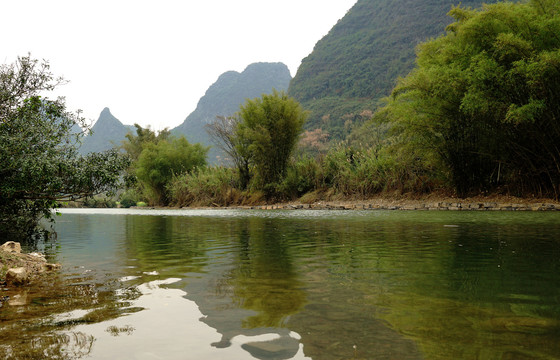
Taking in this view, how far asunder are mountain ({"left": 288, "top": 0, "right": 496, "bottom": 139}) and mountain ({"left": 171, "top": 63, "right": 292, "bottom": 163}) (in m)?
48.3

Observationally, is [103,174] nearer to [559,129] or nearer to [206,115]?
[559,129]

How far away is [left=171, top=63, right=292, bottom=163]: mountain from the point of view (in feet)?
522

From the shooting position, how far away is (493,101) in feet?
50.4

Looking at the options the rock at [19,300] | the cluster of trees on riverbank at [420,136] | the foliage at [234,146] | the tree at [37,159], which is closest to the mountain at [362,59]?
the foliage at [234,146]

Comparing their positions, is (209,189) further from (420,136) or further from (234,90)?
(234,90)

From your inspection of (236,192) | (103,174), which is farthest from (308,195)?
(103,174)

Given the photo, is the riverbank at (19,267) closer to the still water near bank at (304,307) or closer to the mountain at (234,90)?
the still water near bank at (304,307)

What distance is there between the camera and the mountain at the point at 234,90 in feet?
522

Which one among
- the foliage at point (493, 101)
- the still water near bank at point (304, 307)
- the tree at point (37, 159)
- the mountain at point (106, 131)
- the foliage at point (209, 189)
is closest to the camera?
the still water near bank at point (304, 307)

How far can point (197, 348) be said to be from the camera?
7.57 feet

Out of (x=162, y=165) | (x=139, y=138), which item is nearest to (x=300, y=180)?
(x=162, y=165)

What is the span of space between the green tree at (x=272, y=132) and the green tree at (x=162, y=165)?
1091 cm

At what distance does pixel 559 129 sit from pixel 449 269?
1390 centimetres

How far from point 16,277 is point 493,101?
53.4ft
